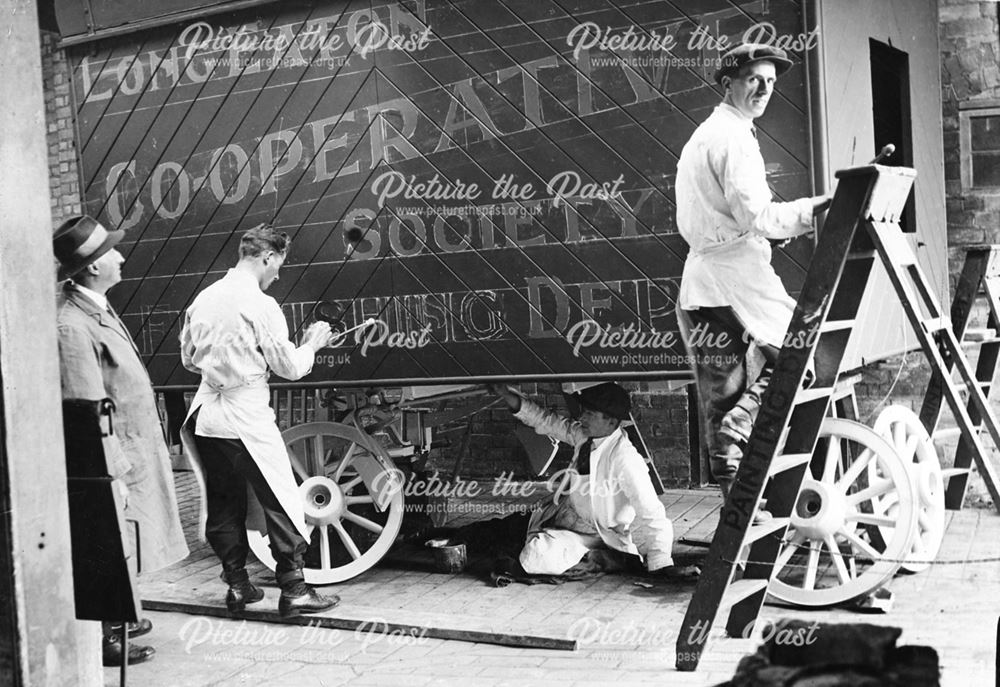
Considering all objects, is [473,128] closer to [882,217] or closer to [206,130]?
[206,130]

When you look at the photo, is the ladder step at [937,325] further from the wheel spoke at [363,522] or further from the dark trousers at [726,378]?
the wheel spoke at [363,522]

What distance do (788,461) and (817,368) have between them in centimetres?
43

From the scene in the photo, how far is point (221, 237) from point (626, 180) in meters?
2.57

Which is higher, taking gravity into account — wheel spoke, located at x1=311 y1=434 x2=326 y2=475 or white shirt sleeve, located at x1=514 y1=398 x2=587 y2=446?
white shirt sleeve, located at x1=514 y1=398 x2=587 y2=446

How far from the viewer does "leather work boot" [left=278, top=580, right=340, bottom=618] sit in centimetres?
586

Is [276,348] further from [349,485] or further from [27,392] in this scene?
[27,392]

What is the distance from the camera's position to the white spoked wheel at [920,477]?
18.7ft

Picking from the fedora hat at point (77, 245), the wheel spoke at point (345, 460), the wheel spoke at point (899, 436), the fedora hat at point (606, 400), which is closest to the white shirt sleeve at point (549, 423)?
the fedora hat at point (606, 400)

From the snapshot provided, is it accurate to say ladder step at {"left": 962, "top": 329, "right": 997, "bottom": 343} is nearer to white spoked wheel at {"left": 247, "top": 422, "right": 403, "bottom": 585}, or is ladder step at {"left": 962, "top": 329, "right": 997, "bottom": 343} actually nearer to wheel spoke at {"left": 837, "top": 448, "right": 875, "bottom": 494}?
wheel spoke at {"left": 837, "top": 448, "right": 875, "bottom": 494}

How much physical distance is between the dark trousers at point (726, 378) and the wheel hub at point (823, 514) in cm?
38


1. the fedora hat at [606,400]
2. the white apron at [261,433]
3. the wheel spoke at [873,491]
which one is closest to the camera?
the wheel spoke at [873,491]

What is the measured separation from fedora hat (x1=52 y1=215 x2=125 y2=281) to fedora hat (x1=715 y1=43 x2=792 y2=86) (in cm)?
290

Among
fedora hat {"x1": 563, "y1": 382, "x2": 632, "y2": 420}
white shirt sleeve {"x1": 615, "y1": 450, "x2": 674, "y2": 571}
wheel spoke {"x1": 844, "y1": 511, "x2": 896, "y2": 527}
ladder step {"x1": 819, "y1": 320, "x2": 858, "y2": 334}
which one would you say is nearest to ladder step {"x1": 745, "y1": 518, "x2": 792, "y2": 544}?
wheel spoke {"x1": 844, "y1": 511, "x2": 896, "y2": 527}

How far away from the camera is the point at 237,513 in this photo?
6133 mm
